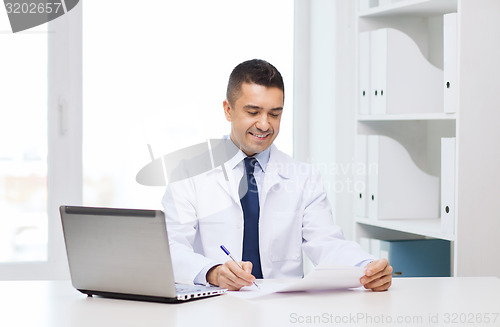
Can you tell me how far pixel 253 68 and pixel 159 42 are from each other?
100 cm

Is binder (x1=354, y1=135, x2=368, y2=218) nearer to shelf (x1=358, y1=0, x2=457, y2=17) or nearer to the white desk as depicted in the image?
shelf (x1=358, y1=0, x2=457, y2=17)

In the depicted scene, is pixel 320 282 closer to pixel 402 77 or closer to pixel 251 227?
pixel 251 227

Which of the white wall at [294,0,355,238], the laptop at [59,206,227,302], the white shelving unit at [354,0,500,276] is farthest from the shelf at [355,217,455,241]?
the laptop at [59,206,227,302]

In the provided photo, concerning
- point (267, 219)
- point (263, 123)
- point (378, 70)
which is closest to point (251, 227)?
point (267, 219)

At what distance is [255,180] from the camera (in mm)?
1940

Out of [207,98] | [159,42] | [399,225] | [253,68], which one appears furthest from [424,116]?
[159,42]

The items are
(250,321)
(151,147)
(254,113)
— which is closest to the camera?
(250,321)

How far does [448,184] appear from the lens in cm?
203

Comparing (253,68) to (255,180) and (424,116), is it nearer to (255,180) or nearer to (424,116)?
(255,180)

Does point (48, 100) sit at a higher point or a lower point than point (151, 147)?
higher

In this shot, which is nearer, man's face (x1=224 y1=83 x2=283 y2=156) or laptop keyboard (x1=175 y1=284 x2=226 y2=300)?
laptop keyboard (x1=175 y1=284 x2=226 y2=300)

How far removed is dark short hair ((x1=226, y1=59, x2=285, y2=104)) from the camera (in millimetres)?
1886

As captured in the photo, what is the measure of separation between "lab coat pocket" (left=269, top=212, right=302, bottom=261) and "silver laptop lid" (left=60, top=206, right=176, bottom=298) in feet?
2.10

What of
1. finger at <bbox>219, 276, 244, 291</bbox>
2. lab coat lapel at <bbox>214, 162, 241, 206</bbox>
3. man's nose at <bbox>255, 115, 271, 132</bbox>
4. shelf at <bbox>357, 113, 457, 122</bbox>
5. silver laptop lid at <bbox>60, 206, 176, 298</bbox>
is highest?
shelf at <bbox>357, 113, 457, 122</bbox>
